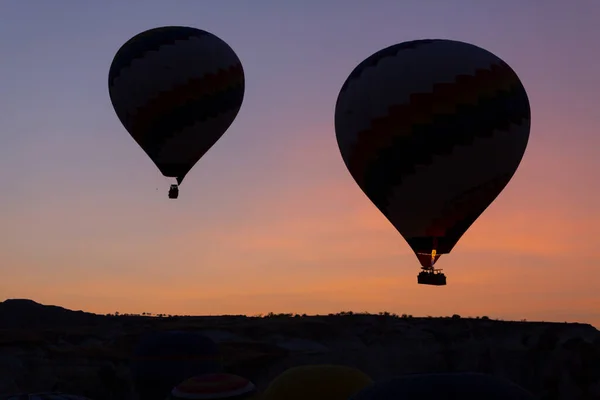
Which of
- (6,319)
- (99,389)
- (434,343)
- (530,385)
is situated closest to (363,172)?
(99,389)

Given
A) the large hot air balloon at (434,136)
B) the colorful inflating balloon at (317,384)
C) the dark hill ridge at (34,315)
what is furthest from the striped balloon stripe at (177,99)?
the dark hill ridge at (34,315)

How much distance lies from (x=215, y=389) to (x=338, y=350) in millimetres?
29436

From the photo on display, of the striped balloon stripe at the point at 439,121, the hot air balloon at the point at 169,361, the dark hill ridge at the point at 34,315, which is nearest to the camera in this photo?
the striped balloon stripe at the point at 439,121

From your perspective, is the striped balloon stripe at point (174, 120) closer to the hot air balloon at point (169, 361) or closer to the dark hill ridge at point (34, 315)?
the hot air balloon at point (169, 361)

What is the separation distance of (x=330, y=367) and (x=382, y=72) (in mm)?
10438

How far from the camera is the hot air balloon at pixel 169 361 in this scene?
28953 millimetres

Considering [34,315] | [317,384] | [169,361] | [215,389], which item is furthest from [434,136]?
[34,315]

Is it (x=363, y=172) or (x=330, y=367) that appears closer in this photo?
(x=330, y=367)

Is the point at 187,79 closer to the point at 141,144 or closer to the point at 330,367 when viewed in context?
the point at 141,144

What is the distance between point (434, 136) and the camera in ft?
82.6

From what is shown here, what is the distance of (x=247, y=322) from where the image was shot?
56.2 metres

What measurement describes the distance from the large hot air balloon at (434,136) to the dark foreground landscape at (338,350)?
16.0m

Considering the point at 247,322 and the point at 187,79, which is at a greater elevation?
the point at 187,79

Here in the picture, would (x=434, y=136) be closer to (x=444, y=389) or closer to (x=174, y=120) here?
(x=174, y=120)
